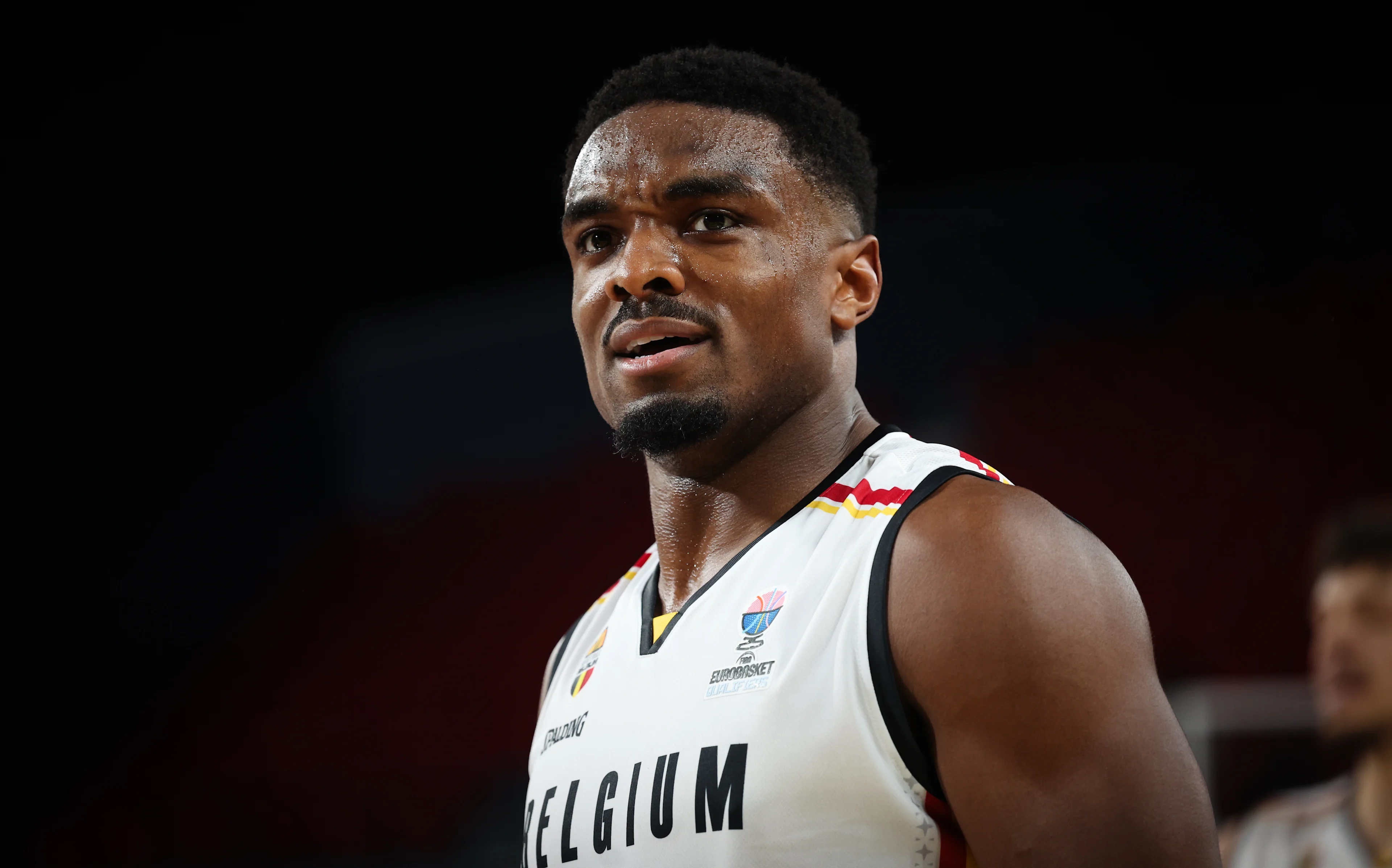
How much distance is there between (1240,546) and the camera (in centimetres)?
580

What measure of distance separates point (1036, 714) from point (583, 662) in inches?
39.1

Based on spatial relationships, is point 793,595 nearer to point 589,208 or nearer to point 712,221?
point 712,221

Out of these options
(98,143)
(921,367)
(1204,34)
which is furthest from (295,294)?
(1204,34)

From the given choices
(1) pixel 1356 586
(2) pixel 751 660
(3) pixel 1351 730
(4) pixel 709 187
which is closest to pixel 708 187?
(4) pixel 709 187

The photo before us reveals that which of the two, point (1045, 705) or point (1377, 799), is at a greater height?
point (1045, 705)

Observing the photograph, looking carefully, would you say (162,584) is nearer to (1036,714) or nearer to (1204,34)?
(1204,34)

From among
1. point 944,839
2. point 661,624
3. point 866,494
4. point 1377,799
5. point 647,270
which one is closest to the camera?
point 944,839

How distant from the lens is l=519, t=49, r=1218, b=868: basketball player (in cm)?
134

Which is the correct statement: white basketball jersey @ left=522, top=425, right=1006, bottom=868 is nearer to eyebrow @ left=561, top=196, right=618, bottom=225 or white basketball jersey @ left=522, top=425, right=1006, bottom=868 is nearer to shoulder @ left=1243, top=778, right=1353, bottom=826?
eyebrow @ left=561, top=196, right=618, bottom=225

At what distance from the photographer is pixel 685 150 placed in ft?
6.29

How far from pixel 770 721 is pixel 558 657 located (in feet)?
2.73

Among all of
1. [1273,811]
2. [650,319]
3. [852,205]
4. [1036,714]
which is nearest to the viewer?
[1036,714]

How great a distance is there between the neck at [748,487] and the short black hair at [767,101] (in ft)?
1.20

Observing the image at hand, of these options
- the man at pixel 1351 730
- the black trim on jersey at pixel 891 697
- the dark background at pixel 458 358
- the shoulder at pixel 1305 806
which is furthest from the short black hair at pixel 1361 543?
the black trim on jersey at pixel 891 697
